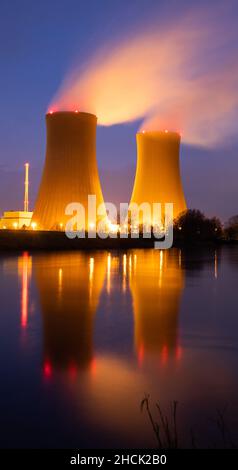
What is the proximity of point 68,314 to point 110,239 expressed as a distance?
21.6 metres

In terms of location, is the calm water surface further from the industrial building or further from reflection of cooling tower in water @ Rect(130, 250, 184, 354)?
the industrial building

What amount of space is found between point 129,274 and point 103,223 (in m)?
16.7

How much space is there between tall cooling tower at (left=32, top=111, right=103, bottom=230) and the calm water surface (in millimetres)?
16827

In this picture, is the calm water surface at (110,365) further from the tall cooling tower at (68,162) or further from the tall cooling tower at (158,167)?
the tall cooling tower at (158,167)

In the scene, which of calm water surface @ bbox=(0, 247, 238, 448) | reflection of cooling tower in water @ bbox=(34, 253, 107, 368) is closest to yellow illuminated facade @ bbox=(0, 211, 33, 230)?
reflection of cooling tower in water @ bbox=(34, 253, 107, 368)

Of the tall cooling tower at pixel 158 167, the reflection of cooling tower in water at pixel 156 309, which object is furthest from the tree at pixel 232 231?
the reflection of cooling tower in water at pixel 156 309

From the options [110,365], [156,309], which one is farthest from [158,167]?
[110,365]

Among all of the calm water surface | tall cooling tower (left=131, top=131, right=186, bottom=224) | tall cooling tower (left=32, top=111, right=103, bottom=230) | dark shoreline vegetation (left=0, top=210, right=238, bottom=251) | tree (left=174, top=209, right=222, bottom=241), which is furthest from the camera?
tree (left=174, top=209, right=222, bottom=241)

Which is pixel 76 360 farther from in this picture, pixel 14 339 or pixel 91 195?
pixel 91 195

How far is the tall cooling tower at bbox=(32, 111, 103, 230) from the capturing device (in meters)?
23.9

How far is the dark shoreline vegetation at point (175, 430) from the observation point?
7.97ft

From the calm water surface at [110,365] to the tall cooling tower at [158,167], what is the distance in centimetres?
2085

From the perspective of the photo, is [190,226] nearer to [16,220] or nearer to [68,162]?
[68,162]

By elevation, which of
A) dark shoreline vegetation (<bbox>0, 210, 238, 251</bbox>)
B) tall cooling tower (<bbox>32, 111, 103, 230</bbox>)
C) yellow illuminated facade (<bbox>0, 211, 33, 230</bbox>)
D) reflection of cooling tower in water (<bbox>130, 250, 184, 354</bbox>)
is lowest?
reflection of cooling tower in water (<bbox>130, 250, 184, 354</bbox>)
